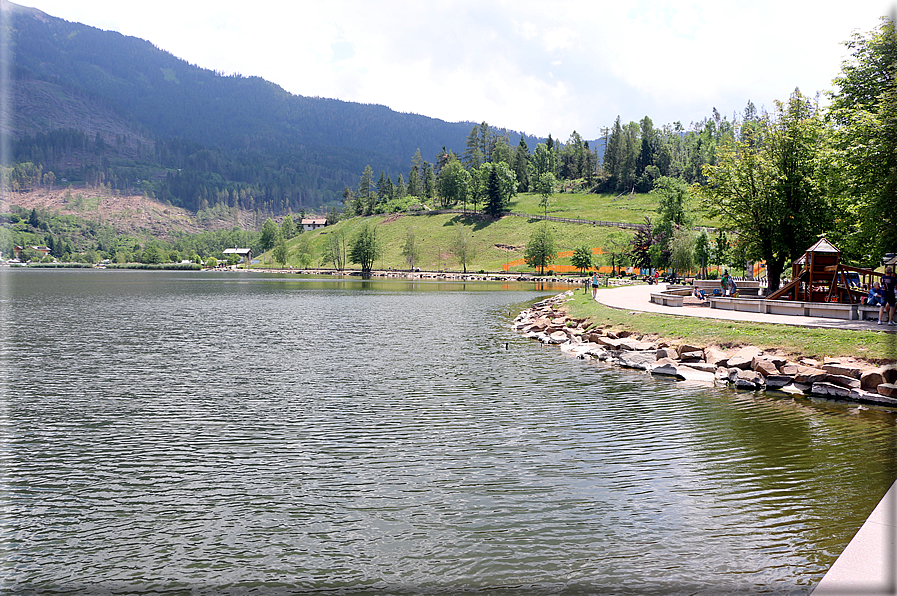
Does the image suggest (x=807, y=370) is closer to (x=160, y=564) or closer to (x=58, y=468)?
(x=160, y=564)

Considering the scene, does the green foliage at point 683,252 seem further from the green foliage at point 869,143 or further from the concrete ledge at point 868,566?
the concrete ledge at point 868,566

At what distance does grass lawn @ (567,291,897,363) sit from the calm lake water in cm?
436

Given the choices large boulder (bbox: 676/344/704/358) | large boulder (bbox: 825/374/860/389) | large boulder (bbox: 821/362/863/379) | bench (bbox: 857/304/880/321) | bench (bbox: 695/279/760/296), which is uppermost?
bench (bbox: 695/279/760/296)

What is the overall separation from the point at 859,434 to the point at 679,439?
543 centimetres

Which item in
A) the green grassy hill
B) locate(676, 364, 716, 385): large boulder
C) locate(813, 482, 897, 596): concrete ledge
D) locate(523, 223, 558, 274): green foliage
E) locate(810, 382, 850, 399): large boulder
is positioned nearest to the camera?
locate(813, 482, 897, 596): concrete ledge

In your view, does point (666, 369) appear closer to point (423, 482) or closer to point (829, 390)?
point (829, 390)

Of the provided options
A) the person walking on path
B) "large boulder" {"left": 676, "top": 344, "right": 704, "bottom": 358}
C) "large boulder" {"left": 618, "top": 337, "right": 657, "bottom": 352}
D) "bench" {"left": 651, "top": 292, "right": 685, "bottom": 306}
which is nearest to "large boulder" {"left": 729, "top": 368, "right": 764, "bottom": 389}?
"large boulder" {"left": 676, "top": 344, "right": 704, "bottom": 358}

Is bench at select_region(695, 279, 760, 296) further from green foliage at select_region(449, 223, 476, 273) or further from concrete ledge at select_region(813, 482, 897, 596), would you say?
green foliage at select_region(449, 223, 476, 273)

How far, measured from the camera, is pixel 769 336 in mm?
27188

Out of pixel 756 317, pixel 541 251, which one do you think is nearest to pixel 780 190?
pixel 756 317

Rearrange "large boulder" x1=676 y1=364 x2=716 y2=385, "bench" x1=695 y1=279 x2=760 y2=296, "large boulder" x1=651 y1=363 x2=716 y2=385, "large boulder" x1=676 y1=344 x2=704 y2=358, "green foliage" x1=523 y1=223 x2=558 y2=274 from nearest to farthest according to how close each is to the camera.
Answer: "large boulder" x1=676 y1=364 x2=716 y2=385 → "large boulder" x1=651 y1=363 x2=716 y2=385 → "large boulder" x1=676 y1=344 x2=704 y2=358 → "bench" x1=695 y1=279 x2=760 y2=296 → "green foliage" x1=523 y1=223 x2=558 y2=274

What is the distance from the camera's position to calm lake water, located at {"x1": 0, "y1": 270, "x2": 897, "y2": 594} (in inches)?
373

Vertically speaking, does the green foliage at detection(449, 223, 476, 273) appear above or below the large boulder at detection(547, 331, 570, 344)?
above

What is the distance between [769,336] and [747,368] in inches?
134
